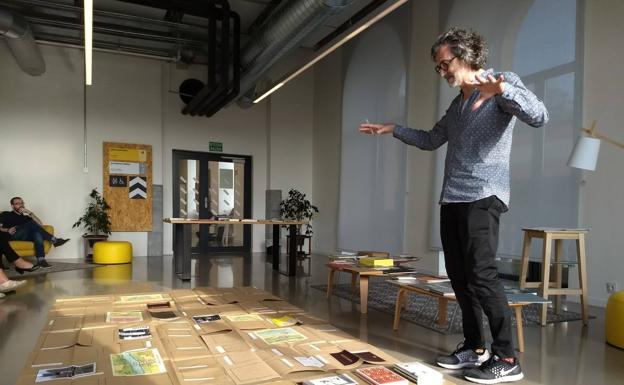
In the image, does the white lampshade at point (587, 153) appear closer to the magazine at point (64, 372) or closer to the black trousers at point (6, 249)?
the magazine at point (64, 372)

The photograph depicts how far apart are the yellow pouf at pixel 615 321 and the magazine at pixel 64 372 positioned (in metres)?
3.16

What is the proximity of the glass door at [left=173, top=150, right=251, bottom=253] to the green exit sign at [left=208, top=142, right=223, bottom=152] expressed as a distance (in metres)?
0.11

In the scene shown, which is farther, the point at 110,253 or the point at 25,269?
the point at 110,253

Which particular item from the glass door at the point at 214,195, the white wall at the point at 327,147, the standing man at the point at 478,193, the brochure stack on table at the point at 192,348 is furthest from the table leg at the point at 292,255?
the standing man at the point at 478,193

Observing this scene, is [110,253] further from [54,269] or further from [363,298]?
[363,298]

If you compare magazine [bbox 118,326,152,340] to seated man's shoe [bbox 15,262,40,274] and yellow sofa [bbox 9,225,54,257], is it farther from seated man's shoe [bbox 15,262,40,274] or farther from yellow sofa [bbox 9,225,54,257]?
yellow sofa [bbox 9,225,54,257]

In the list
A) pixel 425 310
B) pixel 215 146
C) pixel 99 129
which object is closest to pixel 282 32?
pixel 425 310

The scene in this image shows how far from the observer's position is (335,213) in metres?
9.21

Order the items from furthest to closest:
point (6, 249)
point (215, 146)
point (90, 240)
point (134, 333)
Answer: point (215, 146), point (90, 240), point (6, 249), point (134, 333)

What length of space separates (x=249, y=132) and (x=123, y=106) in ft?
8.44

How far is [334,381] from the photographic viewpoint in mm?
1979

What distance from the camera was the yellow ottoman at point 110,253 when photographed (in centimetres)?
716

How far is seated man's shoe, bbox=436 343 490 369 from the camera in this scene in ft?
7.85

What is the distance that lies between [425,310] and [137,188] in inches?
258
